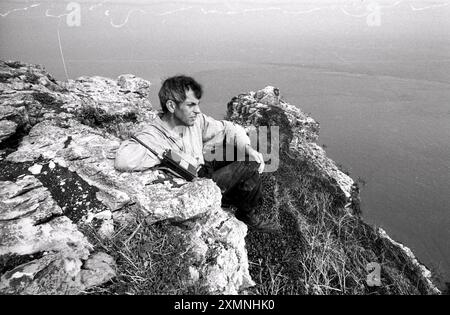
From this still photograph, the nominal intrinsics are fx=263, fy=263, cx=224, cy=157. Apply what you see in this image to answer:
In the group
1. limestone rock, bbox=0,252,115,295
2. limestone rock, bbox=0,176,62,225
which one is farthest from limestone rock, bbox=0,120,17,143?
limestone rock, bbox=0,252,115,295

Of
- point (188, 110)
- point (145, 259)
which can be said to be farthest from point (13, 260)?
point (188, 110)

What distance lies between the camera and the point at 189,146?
3.47 meters

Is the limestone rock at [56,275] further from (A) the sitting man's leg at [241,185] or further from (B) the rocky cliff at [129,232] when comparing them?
(A) the sitting man's leg at [241,185]

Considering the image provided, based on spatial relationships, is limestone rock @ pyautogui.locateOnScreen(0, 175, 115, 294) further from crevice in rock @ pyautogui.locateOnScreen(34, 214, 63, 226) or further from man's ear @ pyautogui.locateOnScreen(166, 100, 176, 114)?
man's ear @ pyautogui.locateOnScreen(166, 100, 176, 114)

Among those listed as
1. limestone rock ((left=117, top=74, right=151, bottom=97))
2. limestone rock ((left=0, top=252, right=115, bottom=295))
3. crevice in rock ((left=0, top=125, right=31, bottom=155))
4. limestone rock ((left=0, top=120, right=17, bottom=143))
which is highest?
limestone rock ((left=117, top=74, right=151, bottom=97))

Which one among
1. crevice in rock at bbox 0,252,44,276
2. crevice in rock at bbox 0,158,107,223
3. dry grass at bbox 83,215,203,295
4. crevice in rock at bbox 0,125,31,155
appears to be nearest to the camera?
crevice in rock at bbox 0,252,44,276

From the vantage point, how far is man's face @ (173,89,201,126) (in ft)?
11.0

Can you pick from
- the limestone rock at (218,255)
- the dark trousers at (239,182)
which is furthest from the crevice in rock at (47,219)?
the dark trousers at (239,182)

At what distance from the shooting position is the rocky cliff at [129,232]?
2.50 metres

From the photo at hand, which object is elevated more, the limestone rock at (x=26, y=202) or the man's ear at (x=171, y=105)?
the man's ear at (x=171, y=105)

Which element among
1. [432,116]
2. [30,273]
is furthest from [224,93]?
[30,273]

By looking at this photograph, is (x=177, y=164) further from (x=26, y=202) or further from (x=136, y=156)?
(x=26, y=202)

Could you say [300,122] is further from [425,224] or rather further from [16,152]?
[425,224]

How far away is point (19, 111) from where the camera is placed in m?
4.20
